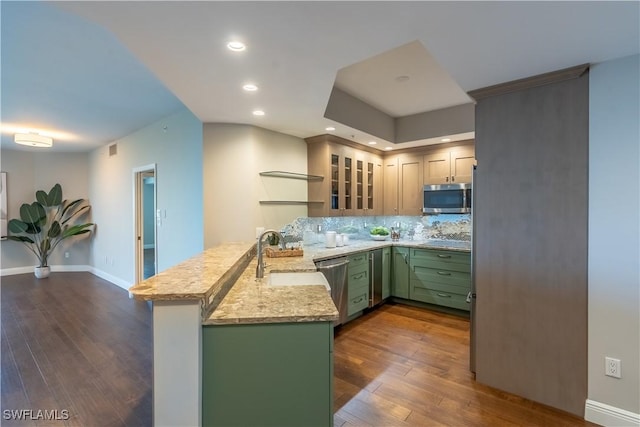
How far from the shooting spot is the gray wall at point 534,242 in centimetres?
201

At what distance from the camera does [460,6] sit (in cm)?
137

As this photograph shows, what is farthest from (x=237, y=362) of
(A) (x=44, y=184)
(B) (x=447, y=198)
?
(A) (x=44, y=184)

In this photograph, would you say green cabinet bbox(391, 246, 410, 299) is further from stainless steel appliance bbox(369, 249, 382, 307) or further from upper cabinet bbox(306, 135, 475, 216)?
upper cabinet bbox(306, 135, 475, 216)

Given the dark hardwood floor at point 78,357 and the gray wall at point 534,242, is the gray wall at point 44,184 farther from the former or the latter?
the gray wall at point 534,242

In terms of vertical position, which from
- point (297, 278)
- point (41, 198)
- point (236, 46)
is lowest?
point (297, 278)

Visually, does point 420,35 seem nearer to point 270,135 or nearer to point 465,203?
point 270,135

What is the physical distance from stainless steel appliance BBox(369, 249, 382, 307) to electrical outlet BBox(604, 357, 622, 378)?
233 centimetres

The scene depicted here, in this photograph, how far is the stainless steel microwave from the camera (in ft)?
13.1

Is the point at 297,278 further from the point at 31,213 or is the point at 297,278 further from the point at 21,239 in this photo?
the point at 21,239

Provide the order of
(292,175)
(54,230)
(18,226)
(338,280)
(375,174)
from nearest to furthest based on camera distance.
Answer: (338,280) → (292,175) → (375,174) → (18,226) → (54,230)

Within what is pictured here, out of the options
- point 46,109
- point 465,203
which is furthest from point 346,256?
point 46,109

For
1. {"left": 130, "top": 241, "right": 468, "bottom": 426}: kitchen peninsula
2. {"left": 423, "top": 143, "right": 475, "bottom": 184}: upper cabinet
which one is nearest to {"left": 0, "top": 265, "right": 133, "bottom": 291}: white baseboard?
{"left": 130, "top": 241, "right": 468, "bottom": 426}: kitchen peninsula

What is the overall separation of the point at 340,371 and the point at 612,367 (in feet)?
6.15

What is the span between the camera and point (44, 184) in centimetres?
649
